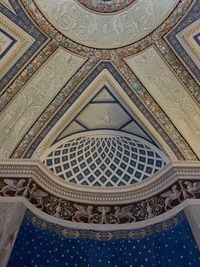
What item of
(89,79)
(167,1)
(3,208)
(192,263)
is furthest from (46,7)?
(192,263)

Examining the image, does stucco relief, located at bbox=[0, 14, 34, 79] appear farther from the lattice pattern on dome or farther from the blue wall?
the blue wall

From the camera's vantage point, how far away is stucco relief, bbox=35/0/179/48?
7.27 m

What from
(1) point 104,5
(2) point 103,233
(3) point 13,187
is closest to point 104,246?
(2) point 103,233

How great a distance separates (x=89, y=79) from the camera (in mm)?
7715

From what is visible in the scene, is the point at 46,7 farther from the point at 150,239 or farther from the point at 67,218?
the point at 150,239

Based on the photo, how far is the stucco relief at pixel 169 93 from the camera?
749 centimetres

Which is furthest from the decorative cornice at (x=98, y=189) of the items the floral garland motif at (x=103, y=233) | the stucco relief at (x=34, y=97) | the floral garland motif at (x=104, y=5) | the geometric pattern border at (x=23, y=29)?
the floral garland motif at (x=104, y=5)

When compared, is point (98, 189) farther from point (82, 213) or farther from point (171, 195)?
point (171, 195)

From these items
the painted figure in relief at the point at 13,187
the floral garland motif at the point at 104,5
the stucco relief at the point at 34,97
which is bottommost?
the painted figure in relief at the point at 13,187

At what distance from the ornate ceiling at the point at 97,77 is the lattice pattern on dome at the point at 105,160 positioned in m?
0.08

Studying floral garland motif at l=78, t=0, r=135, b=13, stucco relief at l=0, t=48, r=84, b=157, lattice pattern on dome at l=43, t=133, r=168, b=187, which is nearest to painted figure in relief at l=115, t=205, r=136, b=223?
lattice pattern on dome at l=43, t=133, r=168, b=187

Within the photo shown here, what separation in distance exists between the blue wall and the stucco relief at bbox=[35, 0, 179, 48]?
430 cm

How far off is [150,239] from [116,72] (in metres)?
3.99

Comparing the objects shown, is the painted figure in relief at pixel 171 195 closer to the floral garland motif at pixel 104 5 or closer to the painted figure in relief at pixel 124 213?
the painted figure in relief at pixel 124 213
